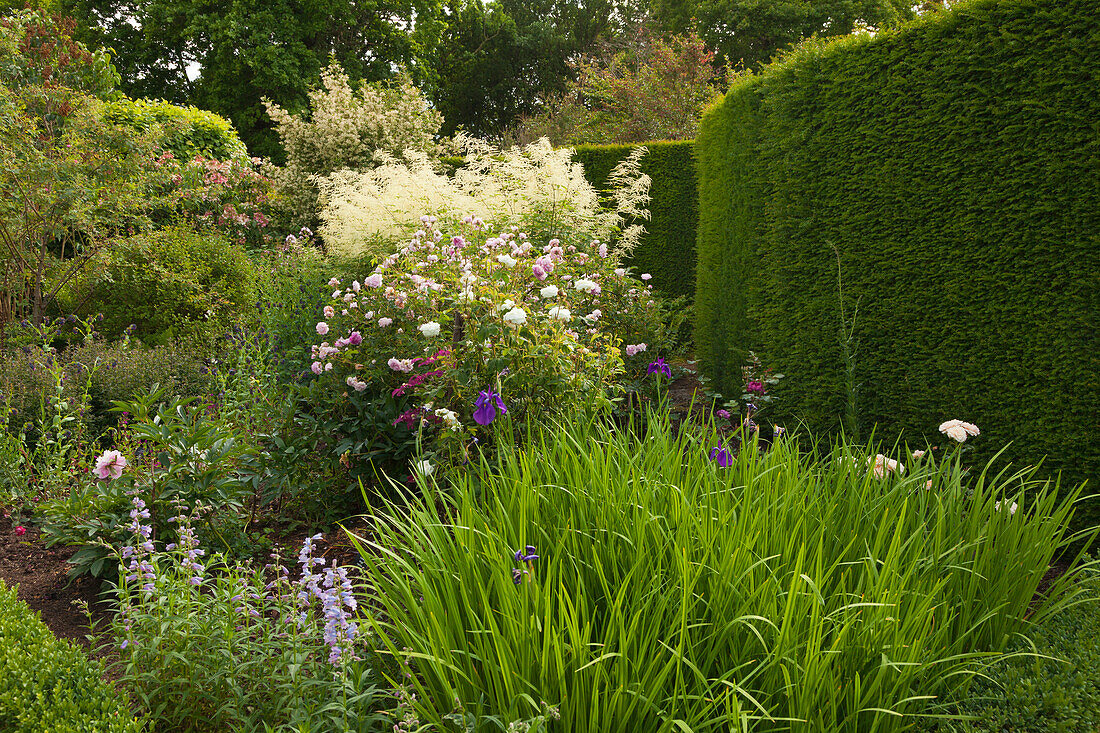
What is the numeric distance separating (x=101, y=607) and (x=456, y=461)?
150cm

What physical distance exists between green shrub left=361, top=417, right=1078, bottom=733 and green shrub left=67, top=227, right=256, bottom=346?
5863mm

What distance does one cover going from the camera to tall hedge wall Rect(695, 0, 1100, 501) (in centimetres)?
297

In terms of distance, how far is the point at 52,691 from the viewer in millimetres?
1630

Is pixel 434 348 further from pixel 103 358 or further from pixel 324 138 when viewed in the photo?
pixel 324 138

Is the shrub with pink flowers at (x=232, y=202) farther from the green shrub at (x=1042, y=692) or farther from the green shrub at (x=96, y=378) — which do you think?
the green shrub at (x=1042, y=692)

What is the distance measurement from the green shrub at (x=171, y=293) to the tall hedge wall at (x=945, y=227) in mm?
5329

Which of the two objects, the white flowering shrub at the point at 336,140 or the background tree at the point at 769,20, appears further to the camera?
the background tree at the point at 769,20

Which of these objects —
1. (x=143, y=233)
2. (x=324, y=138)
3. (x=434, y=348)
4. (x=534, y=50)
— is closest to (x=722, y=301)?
(x=434, y=348)

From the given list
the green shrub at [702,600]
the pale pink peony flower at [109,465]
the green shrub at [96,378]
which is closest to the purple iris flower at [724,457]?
the green shrub at [702,600]

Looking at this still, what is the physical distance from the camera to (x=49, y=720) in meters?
1.52

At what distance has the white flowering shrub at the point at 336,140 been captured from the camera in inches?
476

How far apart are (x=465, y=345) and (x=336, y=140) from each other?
34.2 ft

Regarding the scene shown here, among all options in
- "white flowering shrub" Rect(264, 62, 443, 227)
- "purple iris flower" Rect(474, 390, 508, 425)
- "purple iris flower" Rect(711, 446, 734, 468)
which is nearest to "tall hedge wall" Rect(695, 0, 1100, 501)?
"purple iris flower" Rect(711, 446, 734, 468)

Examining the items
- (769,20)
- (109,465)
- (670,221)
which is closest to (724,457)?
(109,465)
